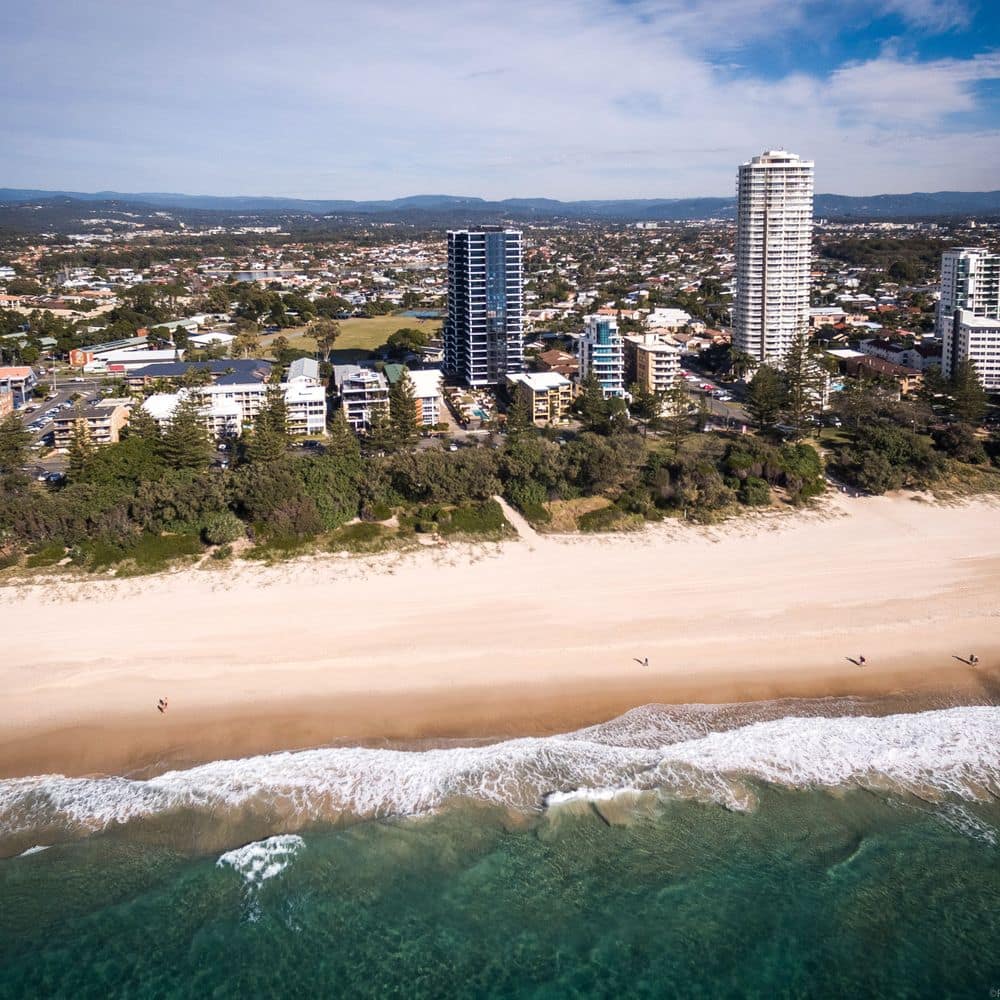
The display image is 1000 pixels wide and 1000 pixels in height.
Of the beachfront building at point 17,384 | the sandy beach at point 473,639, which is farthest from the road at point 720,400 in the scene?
the beachfront building at point 17,384

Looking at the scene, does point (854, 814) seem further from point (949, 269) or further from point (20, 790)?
point (949, 269)

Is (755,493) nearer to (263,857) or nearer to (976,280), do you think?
(263,857)

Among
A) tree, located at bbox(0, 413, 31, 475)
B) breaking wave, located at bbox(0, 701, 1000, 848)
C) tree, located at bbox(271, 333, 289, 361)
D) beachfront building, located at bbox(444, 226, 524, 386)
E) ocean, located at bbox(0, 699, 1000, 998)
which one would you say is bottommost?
ocean, located at bbox(0, 699, 1000, 998)

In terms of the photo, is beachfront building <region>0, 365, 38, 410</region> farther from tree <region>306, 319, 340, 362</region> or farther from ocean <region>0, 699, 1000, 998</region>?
ocean <region>0, 699, 1000, 998</region>

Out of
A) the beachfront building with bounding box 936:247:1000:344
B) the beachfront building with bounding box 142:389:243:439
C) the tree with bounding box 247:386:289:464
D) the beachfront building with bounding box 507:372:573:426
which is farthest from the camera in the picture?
the beachfront building with bounding box 936:247:1000:344

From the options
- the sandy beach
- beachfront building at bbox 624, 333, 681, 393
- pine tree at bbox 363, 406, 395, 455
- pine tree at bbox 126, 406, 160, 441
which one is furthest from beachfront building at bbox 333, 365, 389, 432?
the sandy beach
